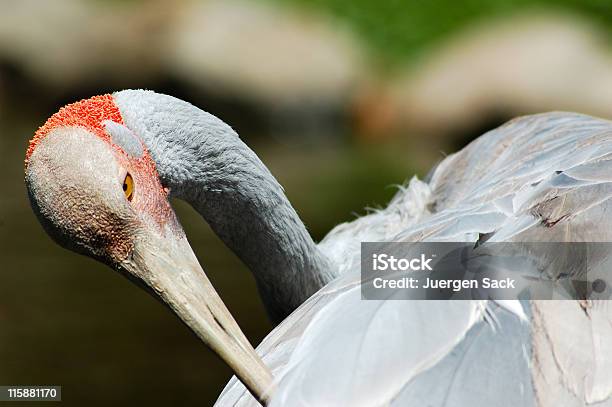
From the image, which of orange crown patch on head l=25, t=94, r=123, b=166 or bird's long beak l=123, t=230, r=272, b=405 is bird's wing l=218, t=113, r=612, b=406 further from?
orange crown patch on head l=25, t=94, r=123, b=166

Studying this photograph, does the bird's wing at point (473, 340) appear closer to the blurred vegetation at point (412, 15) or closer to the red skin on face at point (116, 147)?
the red skin on face at point (116, 147)

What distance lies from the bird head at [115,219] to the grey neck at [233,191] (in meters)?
0.20

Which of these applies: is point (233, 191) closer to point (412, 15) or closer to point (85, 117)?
point (85, 117)

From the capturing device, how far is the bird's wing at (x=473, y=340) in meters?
2.47

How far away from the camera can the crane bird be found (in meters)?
2.51

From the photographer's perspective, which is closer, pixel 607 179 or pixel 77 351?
pixel 607 179

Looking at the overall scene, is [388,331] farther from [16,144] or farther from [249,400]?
[16,144]

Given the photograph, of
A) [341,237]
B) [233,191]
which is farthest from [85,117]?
[341,237]

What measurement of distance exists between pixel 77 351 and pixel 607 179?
4157mm

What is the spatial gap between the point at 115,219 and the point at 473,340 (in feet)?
3.55

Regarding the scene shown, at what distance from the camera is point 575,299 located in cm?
263

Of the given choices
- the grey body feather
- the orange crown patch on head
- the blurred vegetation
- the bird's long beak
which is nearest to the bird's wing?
the grey body feather

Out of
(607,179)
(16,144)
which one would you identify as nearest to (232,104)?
(16,144)

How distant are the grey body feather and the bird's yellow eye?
0.23 metres
